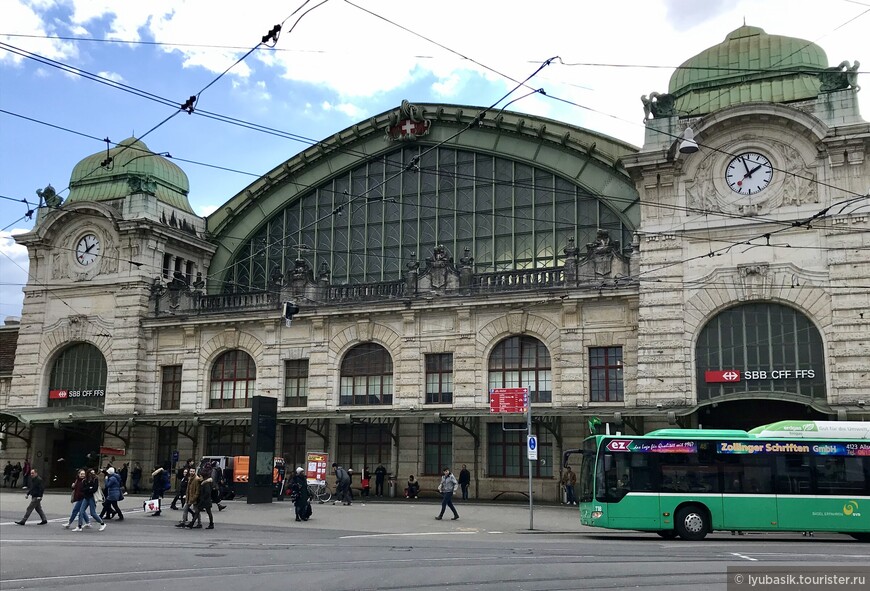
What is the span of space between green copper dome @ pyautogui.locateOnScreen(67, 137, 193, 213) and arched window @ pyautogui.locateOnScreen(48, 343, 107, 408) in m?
8.07

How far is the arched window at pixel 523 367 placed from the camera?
1470 inches

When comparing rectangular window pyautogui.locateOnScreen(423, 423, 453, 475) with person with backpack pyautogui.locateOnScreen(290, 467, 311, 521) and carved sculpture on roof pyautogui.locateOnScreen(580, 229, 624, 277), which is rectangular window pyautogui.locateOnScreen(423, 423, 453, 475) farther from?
person with backpack pyautogui.locateOnScreen(290, 467, 311, 521)

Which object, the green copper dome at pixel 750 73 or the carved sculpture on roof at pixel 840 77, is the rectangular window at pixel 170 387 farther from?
the carved sculpture on roof at pixel 840 77

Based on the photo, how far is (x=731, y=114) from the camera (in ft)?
111

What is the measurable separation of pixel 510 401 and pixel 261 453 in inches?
374

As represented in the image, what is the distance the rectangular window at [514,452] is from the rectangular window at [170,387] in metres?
16.3

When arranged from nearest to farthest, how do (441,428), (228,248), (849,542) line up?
1. (849,542)
2. (441,428)
3. (228,248)

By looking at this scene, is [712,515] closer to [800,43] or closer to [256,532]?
[256,532]

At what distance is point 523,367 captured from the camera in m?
37.7

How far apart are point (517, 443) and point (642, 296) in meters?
8.20

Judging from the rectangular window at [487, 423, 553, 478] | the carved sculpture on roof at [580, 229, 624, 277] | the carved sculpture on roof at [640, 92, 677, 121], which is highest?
the carved sculpture on roof at [640, 92, 677, 121]

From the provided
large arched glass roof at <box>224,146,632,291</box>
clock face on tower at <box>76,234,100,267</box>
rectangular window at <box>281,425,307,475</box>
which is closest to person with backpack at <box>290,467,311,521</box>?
rectangular window at <box>281,425,307,475</box>

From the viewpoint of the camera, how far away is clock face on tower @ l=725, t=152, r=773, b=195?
112 feet

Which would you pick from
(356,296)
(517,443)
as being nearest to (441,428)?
(517,443)
